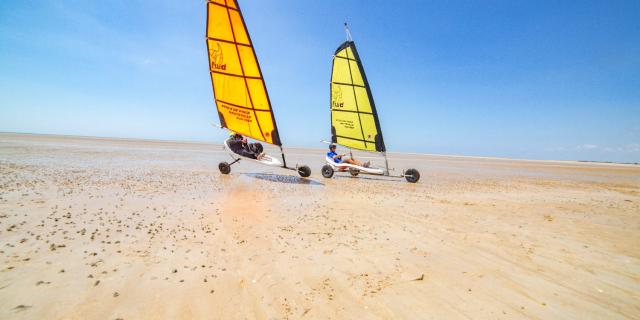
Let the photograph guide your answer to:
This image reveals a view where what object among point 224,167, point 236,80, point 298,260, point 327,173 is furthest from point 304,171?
point 298,260

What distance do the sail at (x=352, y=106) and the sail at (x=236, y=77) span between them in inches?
160

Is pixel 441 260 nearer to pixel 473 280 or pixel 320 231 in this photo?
pixel 473 280

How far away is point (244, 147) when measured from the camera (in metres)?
14.3

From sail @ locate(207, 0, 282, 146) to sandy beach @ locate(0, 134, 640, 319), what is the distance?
630cm

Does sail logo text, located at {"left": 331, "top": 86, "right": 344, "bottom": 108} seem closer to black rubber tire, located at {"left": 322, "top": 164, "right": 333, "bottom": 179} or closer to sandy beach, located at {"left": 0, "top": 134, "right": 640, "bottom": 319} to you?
black rubber tire, located at {"left": 322, "top": 164, "right": 333, "bottom": 179}

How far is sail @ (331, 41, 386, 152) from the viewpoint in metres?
15.1

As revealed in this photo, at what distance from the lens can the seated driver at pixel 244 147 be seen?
14078 millimetres

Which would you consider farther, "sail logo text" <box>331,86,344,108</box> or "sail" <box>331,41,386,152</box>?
"sail logo text" <box>331,86,344,108</box>

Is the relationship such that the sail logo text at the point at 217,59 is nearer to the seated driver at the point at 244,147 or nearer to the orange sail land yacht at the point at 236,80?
the orange sail land yacht at the point at 236,80

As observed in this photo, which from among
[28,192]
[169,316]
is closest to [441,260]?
[169,316]

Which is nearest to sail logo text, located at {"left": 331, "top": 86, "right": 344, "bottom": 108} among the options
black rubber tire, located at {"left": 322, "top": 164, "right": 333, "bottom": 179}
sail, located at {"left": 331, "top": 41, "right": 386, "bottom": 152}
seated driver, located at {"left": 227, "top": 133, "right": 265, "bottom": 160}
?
sail, located at {"left": 331, "top": 41, "right": 386, "bottom": 152}

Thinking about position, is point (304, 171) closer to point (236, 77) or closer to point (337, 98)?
point (337, 98)

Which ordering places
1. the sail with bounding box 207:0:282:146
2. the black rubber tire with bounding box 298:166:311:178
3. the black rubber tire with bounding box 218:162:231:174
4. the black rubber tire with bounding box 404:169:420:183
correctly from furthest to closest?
the black rubber tire with bounding box 404:169:420:183
the black rubber tire with bounding box 218:162:231:174
the black rubber tire with bounding box 298:166:311:178
the sail with bounding box 207:0:282:146

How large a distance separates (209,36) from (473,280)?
516 inches
